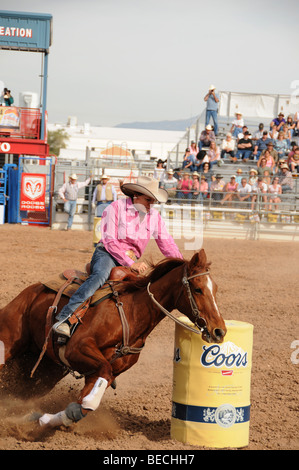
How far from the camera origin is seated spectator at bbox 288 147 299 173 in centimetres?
2136

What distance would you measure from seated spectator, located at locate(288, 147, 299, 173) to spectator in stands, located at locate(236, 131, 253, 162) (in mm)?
1700

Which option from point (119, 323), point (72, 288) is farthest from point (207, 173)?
point (119, 323)

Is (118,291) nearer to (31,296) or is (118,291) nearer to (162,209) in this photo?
(31,296)

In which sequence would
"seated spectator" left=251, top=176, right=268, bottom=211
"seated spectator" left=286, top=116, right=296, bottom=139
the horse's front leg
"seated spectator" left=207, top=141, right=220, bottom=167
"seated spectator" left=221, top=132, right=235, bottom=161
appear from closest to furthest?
the horse's front leg < "seated spectator" left=251, top=176, right=268, bottom=211 < "seated spectator" left=207, top=141, right=220, bottom=167 < "seated spectator" left=221, top=132, right=235, bottom=161 < "seated spectator" left=286, top=116, right=296, bottom=139

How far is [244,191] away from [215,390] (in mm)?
15646

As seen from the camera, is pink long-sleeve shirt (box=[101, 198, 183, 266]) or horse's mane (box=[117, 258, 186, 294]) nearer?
horse's mane (box=[117, 258, 186, 294])

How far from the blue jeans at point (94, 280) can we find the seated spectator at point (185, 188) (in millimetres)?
14212

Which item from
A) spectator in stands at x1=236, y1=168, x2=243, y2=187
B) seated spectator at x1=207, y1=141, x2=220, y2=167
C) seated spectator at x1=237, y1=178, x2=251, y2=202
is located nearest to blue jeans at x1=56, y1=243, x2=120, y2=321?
seated spectator at x1=237, y1=178, x2=251, y2=202

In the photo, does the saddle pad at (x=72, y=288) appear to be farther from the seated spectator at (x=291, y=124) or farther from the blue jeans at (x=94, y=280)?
the seated spectator at (x=291, y=124)

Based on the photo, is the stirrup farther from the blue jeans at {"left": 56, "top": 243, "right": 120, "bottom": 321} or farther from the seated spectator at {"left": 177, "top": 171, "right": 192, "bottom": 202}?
the seated spectator at {"left": 177, "top": 171, "right": 192, "bottom": 202}

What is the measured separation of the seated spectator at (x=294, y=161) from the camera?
21.4 metres

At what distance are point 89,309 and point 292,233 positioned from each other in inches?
616

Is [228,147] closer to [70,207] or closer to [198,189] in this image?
[198,189]

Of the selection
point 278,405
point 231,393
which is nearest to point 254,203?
point 278,405
